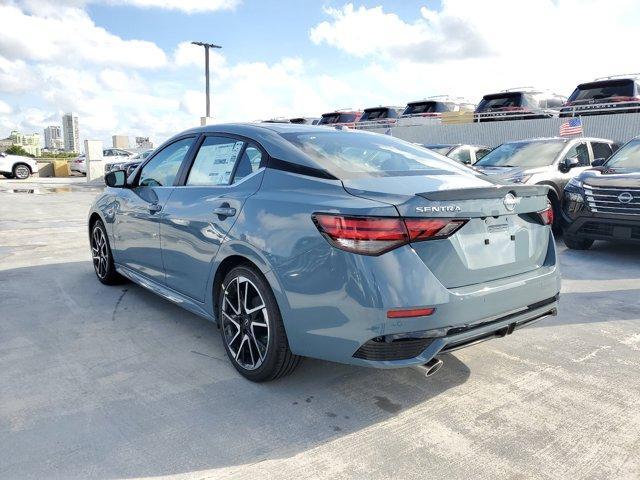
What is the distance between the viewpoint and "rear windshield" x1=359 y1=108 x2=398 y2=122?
22.0 meters

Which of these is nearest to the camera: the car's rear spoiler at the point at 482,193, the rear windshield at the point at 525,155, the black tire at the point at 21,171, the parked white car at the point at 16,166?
the car's rear spoiler at the point at 482,193

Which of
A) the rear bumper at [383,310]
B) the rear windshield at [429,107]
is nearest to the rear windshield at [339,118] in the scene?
the rear windshield at [429,107]

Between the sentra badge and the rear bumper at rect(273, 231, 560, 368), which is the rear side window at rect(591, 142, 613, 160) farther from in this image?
the sentra badge

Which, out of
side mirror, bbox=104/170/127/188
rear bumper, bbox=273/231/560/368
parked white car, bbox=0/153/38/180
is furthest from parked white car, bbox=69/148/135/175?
A: rear bumper, bbox=273/231/560/368

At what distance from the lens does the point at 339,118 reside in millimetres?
22859

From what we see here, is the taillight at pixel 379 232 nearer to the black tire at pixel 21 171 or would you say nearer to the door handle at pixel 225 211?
the door handle at pixel 225 211

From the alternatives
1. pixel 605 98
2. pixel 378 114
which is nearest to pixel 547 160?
pixel 605 98

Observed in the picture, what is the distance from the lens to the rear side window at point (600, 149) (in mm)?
9492

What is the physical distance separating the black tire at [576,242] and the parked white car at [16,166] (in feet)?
80.0

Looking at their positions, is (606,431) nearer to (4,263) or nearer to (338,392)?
(338,392)

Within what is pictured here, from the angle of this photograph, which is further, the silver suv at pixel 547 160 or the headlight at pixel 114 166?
the headlight at pixel 114 166

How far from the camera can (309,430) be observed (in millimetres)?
2732

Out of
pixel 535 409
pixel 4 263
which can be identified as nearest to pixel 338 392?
pixel 535 409

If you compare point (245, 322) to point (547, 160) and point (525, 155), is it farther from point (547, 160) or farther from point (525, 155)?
point (525, 155)
